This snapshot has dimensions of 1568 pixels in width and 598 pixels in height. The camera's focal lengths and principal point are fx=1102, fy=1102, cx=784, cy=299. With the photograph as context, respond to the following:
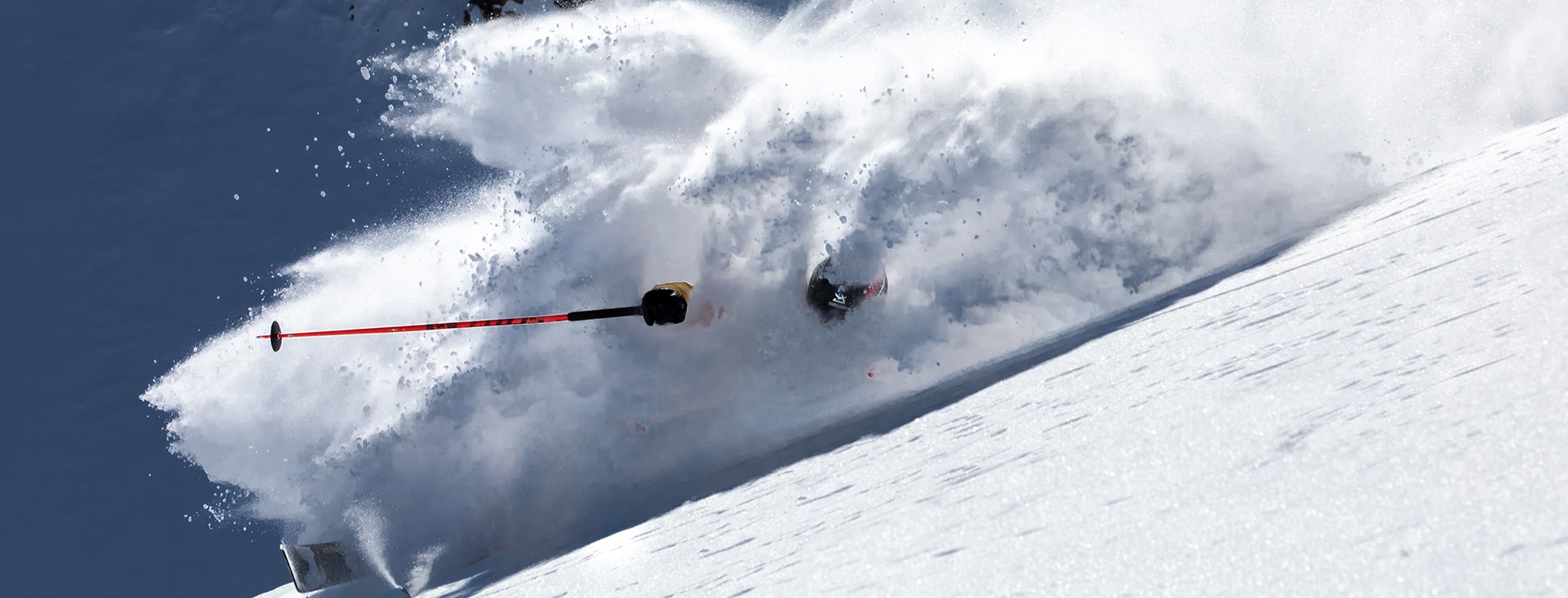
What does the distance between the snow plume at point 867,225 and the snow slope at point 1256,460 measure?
176 centimetres

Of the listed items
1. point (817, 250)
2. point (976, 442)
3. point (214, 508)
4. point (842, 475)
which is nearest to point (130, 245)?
point (214, 508)

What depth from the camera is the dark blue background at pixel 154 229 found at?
9.93 meters

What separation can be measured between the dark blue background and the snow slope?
5.63 meters

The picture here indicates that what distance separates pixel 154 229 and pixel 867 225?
6964 millimetres

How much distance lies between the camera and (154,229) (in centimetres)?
1018

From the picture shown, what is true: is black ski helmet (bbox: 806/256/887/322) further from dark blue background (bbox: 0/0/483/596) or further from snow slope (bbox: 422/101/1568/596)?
dark blue background (bbox: 0/0/483/596)

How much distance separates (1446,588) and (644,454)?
6203mm

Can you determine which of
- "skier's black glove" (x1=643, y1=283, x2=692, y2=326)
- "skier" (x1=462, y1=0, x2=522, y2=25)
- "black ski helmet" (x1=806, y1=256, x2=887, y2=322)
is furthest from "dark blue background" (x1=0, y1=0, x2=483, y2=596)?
"skier's black glove" (x1=643, y1=283, x2=692, y2=326)

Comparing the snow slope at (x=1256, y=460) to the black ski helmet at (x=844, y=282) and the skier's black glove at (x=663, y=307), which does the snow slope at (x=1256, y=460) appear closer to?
the skier's black glove at (x=663, y=307)

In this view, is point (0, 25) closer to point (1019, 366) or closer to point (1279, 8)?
point (1019, 366)

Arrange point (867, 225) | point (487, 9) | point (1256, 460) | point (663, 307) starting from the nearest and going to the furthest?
1. point (1256, 460)
2. point (663, 307)
3. point (867, 225)
4. point (487, 9)

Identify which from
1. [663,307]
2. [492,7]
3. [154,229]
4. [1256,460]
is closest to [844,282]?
[663,307]

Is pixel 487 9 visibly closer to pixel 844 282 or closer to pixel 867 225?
pixel 867 225

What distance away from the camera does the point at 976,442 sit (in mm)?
4504
